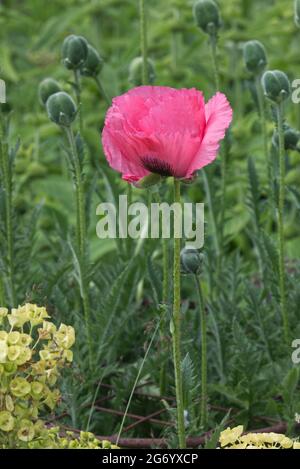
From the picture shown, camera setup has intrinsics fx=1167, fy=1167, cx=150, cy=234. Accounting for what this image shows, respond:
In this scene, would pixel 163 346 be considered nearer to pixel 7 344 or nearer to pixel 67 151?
pixel 67 151

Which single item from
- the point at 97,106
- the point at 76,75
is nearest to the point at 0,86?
the point at 76,75

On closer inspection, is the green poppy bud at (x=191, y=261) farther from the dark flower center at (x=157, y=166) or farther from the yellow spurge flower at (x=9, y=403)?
the yellow spurge flower at (x=9, y=403)

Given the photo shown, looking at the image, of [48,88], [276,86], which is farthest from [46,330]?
[48,88]

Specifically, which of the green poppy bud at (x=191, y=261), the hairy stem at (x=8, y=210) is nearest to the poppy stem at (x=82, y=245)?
the hairy stem at (x=8, y=210)

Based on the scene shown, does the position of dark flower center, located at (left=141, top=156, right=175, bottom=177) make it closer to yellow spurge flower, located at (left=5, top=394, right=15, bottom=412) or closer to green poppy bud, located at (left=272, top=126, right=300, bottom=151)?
yellow spurge flower, located at (left=5, top=394, right=15, bottom=412)

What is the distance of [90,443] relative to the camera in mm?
1312

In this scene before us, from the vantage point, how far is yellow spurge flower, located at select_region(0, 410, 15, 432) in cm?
124

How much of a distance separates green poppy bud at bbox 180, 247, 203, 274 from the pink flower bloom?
25 centimetres

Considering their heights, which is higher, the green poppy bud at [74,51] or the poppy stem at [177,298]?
the green poppy bud at [74,51]

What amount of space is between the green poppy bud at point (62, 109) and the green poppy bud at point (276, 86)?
11.0 inches

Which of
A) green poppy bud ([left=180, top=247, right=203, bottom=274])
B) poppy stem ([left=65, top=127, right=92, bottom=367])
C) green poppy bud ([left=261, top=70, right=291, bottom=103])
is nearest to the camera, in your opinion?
green poppy bud ([left=180, top=247, right=203, bottom=274])

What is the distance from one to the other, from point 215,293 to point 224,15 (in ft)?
4.54

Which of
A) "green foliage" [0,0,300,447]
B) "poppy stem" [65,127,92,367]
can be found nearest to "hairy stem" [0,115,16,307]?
"green foliage" [0,0,300,447]

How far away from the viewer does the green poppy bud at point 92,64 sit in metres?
1.90
